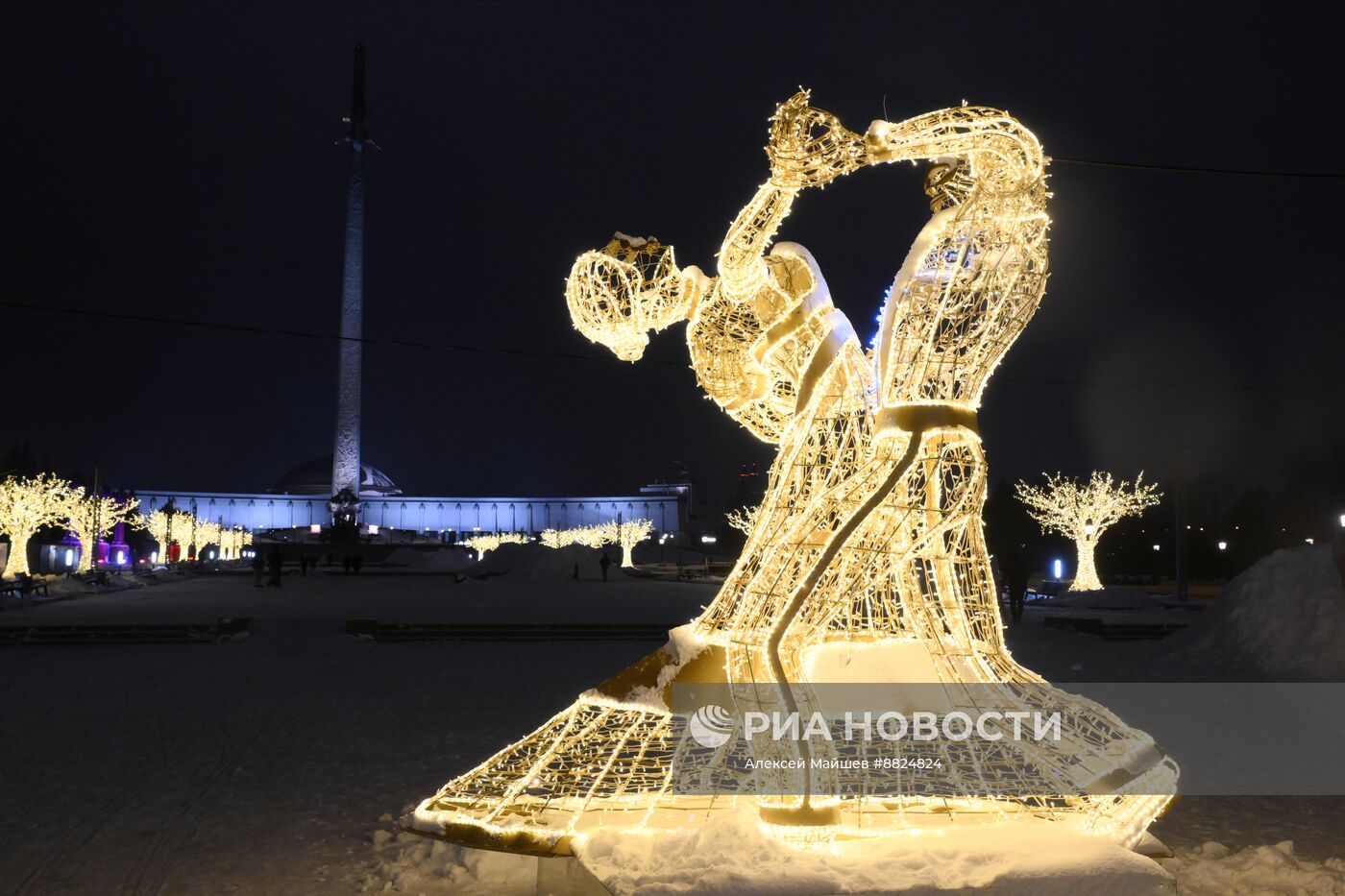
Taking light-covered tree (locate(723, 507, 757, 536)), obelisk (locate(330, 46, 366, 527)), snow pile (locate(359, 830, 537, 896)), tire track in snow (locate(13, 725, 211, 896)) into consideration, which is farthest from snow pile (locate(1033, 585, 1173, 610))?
obelisk (locate(330, 46, 366, 527))

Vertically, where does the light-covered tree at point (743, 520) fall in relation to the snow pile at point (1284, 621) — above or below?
above

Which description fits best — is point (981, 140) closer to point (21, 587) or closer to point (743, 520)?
point (21, 587)

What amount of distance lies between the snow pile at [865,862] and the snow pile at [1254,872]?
4.50 feet

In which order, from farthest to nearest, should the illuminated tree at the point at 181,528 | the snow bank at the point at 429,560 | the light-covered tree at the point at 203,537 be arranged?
the light-covered tree at the point at 203,537 < the illuminated tree at the point at 181,528 < the snow bank at the point at 429,560

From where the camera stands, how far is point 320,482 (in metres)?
111

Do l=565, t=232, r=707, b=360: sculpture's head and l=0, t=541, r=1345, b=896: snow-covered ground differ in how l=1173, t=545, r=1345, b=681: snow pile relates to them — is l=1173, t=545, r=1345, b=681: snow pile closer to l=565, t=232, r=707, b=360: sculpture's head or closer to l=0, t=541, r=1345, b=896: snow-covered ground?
l=0, t=541, r=1345, b=896: snow-covered ground

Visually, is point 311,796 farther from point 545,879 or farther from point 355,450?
point 355,450

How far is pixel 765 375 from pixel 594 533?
66.0 metres

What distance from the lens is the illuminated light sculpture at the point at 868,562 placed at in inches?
173

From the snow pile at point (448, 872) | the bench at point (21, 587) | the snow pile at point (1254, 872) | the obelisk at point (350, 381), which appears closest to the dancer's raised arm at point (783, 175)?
the snow pile at point (448, 872)

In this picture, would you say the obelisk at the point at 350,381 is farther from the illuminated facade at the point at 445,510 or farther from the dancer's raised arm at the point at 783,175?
the dancer's raised arm at the point at 783,175

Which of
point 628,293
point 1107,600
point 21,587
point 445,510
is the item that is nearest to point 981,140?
point 628,293

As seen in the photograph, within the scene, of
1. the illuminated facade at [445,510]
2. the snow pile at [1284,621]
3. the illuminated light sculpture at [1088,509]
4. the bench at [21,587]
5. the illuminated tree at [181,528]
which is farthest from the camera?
the illuminated facade at [445,510]

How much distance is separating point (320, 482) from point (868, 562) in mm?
113239
